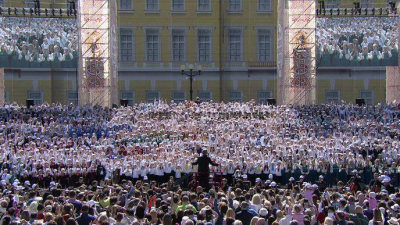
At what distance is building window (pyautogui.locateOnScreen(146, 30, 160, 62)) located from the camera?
54.7 metres

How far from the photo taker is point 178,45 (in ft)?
180

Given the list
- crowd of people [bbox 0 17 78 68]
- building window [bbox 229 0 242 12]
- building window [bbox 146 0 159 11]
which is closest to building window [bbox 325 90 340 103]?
building window [bbox 229 0 242 12]

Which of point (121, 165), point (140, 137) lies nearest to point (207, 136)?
point (140, 137)

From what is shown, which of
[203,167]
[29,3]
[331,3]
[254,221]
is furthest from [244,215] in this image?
[29,3]

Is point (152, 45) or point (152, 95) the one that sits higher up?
point (152, 45)

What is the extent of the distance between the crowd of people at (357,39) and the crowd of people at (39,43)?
14.4 m

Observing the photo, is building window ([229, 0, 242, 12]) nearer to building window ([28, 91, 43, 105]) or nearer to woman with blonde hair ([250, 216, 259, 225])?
building window ([28, 91, 43, 105])

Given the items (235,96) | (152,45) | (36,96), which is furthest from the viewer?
(235,96)

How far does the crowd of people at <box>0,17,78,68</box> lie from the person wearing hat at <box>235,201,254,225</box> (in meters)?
35.9

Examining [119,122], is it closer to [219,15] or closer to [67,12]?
[67,12]

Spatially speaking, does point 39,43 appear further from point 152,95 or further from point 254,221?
point 254,221

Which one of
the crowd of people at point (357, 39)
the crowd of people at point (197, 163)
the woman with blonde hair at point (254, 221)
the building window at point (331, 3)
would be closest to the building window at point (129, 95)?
the crowd of people at point (357, 39)

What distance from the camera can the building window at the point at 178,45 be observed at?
54.8m

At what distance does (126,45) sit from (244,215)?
41.0 m
